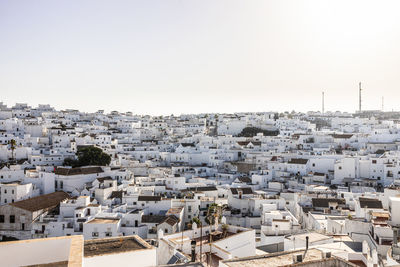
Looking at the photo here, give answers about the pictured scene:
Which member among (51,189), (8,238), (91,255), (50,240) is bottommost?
(8,238)

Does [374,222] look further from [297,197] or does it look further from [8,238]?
[8,238]

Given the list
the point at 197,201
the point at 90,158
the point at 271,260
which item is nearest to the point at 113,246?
the point at 271,260

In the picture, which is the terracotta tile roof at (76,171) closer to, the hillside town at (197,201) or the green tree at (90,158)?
the hillside town at (197,201)

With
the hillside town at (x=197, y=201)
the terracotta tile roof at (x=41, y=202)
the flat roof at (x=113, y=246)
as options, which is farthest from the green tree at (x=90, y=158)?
the flat roof at (x=113, y=246)

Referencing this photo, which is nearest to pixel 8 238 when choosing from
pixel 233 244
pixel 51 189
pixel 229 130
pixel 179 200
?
pixel 51 189

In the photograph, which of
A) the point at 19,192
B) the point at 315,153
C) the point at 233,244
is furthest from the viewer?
the point at 315,153

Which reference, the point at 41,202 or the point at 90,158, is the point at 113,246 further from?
the point at 90,158

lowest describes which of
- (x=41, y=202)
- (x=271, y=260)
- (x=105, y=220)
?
(x=105, y=220)
